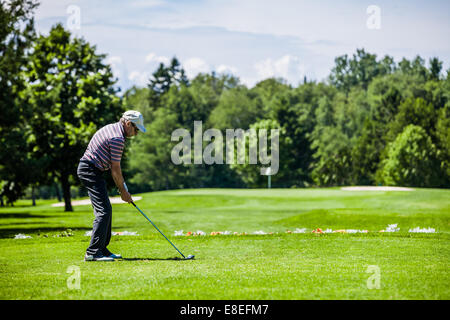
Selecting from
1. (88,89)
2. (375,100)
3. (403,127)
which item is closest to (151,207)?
(88,89)

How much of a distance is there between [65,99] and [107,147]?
81.8 ft

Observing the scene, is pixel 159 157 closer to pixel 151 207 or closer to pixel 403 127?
pixel 403 127

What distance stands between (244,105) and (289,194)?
57143mm

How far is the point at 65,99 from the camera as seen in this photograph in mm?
32344

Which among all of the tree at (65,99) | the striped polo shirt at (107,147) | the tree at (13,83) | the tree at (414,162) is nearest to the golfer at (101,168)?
the striped polo shirt at (107,147)

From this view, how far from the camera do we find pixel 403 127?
72.1m

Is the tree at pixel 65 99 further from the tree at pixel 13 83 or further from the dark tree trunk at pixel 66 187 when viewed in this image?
the tree at pixel 13 83

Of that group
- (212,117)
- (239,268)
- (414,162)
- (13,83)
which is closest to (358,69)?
(212,117)

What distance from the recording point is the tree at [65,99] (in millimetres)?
30703

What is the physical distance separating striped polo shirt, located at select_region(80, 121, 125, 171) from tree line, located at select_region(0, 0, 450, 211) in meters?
16.5

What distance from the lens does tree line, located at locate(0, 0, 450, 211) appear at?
25234mm

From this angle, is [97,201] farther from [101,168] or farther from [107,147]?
[107,147]

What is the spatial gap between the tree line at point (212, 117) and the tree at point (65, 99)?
6 centimetres

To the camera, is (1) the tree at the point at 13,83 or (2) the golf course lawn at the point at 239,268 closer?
(2) the golf course lawn at the point at 239,268
